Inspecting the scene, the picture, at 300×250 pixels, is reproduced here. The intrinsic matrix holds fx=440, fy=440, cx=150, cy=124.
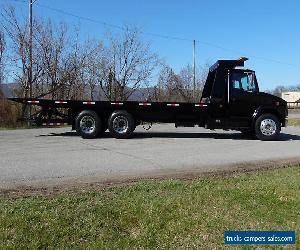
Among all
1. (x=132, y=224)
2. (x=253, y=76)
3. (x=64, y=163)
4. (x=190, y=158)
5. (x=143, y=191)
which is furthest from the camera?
(x=253, y=76)

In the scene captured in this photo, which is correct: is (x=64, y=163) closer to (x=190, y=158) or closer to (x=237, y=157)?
(x=190, y=158)

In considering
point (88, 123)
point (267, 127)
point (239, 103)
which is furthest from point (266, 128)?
point (88, 123)

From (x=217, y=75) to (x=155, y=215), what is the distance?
1099 cm

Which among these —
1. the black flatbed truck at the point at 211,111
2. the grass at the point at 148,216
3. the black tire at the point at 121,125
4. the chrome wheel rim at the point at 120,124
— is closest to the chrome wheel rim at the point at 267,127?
the black flatbed truck at the point at 211,111

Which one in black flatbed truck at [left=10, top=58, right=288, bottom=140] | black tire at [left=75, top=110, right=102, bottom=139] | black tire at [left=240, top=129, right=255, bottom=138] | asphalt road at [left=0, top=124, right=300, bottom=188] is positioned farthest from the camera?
black tire at [left=240, top=129, right=255, bottom=138]

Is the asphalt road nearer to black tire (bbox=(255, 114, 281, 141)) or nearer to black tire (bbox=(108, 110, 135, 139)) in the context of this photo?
black tire (bbox=(108, 110, 135, 139))

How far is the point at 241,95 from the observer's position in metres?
15.6

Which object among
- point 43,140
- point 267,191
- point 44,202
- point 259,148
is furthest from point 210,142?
point 44,202

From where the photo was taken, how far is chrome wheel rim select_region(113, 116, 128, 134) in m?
15.2

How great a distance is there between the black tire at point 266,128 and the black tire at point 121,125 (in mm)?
4457

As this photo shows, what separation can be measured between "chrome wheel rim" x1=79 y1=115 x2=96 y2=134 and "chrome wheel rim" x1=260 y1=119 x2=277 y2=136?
5.93 m

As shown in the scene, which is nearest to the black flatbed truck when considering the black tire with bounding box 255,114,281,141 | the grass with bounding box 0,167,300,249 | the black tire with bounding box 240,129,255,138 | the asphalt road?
the black tire with bounding box 255,114,281,141

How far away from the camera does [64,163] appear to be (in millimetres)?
9500

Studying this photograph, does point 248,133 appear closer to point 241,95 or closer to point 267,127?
point 267,127
